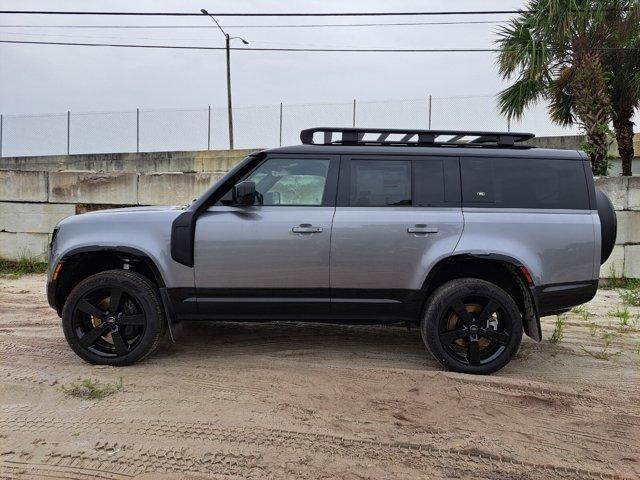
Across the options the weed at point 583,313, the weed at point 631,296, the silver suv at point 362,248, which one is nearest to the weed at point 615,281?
the weed at point 631,296

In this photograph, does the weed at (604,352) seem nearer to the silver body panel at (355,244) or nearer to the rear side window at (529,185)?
the silver body panel at (355,244)

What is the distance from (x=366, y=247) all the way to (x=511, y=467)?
1.92 m

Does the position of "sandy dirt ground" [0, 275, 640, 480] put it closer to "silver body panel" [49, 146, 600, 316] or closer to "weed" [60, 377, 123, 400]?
"weed" [60, 377, 123, 400]

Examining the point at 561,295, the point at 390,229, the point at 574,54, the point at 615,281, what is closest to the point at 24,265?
the point at 390,229

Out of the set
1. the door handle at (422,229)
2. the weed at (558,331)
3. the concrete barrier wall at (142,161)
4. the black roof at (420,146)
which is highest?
the concrete barrier wall at (142,161)

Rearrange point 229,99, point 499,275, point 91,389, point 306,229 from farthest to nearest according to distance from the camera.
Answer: point 229,99 → point 499,275 → point 306,229 → point 91,389

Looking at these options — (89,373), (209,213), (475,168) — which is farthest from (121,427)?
(475,168)

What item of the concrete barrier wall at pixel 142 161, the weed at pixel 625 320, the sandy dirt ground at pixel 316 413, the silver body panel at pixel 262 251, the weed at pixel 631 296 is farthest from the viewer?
the concrete barrier wall at pixel 142 161

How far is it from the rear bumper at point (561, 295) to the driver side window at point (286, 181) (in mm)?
1940

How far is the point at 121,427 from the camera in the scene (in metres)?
3.30

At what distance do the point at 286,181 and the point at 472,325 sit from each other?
6.27 ft

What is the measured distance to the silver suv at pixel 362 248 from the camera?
4258 mm

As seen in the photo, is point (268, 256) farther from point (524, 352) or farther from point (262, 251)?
point (524, 352)

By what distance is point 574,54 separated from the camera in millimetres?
11914
